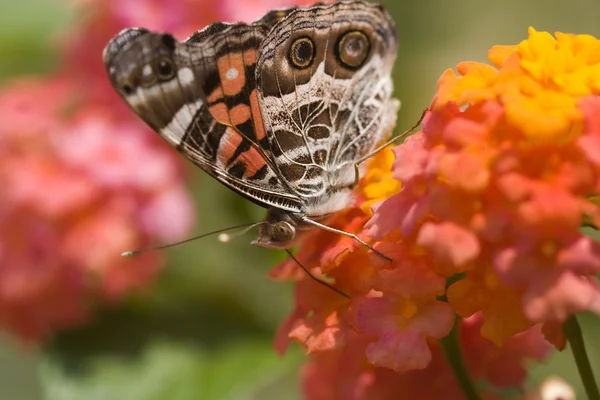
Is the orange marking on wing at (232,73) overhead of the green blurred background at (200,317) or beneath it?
overhead

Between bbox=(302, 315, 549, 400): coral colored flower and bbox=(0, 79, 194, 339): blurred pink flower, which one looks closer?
bbox=(302, 315, 549, 400): coral colored flower

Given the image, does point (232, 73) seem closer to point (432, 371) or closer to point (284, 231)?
point (284, 231)

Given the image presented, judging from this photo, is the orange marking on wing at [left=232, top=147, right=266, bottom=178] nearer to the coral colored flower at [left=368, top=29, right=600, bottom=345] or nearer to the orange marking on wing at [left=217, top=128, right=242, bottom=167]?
the orange marking on wing at [left=217, top=128, right=242, bottom=167]

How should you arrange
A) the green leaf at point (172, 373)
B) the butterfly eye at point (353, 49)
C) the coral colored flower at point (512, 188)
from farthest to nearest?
the green leaf at point (172, 373), the butterfly eye at point (353, 49), the coral colored flower at point (512, 188)

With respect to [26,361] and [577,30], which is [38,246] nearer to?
[26,361]

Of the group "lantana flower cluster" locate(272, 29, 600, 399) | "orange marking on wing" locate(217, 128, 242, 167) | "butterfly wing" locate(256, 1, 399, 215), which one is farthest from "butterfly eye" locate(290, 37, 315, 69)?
"lantana flower cluster" locate(272, 29, 600, 399)

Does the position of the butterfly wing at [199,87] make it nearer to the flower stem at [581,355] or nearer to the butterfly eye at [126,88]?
the butterfly eye at [126,88]

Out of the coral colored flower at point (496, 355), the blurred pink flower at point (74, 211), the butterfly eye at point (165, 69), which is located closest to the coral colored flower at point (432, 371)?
the coral colored flower at point (496, 355)
